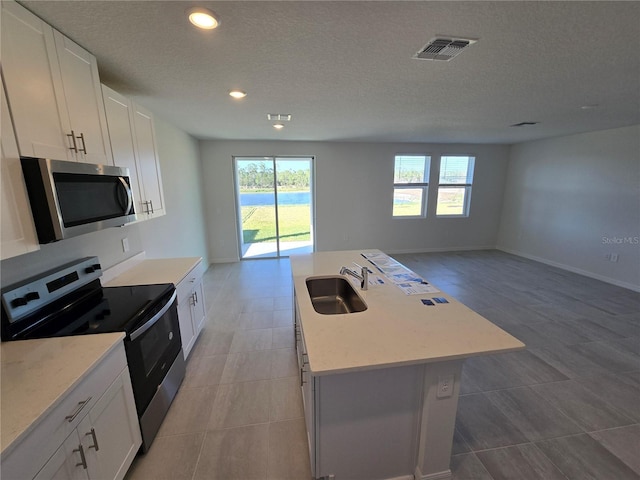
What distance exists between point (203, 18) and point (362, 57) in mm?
1010

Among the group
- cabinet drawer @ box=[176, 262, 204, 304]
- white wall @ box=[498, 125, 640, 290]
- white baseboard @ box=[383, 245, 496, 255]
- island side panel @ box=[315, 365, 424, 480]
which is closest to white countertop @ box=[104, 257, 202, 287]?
cabinet drawer @ box=[176, 262, 204, 304]

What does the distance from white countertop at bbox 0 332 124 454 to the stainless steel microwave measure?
1.74 feet

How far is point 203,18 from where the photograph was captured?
1320mm

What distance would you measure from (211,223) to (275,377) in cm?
395

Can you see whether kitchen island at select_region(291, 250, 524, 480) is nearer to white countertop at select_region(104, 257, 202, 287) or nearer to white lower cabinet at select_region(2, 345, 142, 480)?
white lower cabinet at select_region(2, 345, 142, 480)

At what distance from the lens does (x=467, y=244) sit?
634 cm

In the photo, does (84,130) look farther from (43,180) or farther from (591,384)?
(591,384)

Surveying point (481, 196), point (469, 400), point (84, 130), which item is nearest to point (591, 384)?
point (469, 400)

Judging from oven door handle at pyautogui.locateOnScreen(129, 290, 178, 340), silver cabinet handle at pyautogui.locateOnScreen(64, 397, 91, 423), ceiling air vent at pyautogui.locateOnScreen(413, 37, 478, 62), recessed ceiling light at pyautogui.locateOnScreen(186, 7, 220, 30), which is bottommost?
silver cabinet handle at pyautogui.locateOnScreen(64, 397, 91, 423)

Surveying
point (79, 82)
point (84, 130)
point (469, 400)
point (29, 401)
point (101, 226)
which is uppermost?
point (79, 82)

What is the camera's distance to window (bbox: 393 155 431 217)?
19.1 feet

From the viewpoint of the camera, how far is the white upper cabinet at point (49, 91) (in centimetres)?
114

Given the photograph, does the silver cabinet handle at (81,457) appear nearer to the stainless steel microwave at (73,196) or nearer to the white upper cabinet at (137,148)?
the stainless steel microwave at (73,196)

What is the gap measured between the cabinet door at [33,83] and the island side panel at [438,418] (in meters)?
2.22
